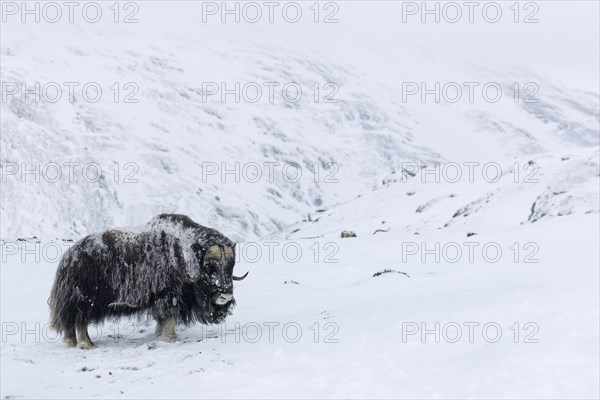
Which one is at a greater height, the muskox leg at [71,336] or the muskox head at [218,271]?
the muskox head at [218,271]

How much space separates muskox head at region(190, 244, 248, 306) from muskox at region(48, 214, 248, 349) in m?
0.17

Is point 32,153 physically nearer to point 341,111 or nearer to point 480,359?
point 341,111

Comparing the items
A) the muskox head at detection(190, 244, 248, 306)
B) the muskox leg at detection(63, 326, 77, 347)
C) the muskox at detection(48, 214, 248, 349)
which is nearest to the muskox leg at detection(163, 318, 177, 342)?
the muskox at detection(48, 214, 248, 349)

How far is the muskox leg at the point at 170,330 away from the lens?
11.8m

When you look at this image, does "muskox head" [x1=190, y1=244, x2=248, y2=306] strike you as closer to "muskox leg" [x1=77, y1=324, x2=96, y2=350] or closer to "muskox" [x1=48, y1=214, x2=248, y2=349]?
"muskox" [x1=48, y1=214, x2=248, y2=349]

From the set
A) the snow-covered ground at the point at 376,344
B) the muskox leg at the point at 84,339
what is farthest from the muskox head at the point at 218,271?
the muskox leg at the point at 84,339

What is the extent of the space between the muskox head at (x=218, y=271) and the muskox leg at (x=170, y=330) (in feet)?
3.03

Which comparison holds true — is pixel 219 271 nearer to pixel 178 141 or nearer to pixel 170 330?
pixel 170 330

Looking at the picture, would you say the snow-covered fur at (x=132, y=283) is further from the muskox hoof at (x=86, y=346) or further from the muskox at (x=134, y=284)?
the muskox hoof at (x=86, y=346)

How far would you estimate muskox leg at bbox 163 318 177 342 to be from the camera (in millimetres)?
11828

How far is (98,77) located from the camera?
163375mm

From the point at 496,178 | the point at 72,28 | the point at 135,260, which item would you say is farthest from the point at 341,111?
the point at 135,260

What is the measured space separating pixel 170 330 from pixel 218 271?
144cm

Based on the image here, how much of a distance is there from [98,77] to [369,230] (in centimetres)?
13098
